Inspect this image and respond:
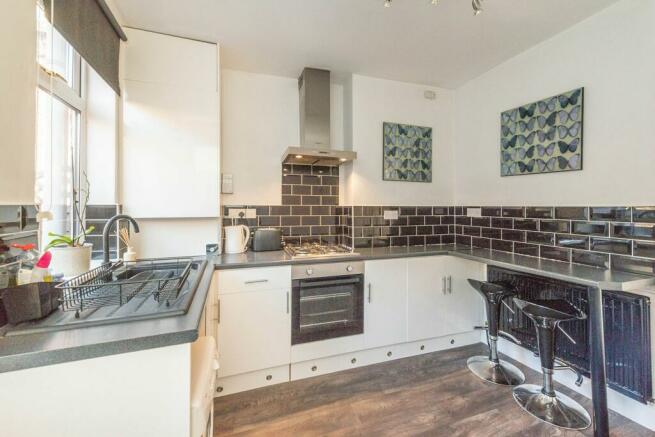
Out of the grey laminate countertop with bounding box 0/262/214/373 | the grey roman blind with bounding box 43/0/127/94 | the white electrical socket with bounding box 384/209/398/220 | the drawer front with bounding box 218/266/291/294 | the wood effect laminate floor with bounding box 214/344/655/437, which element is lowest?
the wood effect laminate floor with bounding box 214/344/655/437

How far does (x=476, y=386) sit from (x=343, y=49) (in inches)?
109

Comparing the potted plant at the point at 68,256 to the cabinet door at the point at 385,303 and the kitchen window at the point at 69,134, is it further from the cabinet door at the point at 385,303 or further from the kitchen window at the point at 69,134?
the cabinet door at the point at 385,303

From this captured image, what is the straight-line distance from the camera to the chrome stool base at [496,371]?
207 cm

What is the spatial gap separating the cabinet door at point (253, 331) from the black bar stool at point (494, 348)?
150 cm

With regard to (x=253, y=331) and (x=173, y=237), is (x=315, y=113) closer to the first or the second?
(x=173, y=237)

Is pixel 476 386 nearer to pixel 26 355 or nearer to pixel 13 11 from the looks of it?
pixel 26 355

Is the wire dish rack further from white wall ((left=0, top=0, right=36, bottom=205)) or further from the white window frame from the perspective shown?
the white window frame

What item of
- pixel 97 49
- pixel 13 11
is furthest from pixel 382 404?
pixel 97 49

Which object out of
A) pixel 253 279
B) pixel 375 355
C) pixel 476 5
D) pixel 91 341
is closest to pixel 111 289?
pixel 91 341

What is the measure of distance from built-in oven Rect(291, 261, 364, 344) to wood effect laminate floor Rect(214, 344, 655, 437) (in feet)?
1.18

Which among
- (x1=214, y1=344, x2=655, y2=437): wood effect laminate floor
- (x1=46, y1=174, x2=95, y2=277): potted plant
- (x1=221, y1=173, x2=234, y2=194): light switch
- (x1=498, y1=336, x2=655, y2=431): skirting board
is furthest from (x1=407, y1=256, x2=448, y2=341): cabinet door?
(x1=46, y1=174, x2=95, y2=277): potted plant

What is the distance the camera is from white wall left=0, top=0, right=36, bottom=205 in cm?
89

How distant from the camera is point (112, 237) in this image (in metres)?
1.84

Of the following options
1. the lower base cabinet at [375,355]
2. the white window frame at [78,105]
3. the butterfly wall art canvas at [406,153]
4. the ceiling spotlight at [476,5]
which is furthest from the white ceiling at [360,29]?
the lower base cabinet at [375,355]
